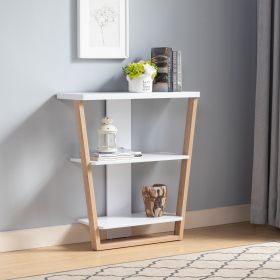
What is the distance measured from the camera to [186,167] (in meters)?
3.95

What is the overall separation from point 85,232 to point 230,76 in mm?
1323

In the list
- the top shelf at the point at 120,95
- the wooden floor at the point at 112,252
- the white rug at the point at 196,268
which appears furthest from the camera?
the top shelf at the point at 120,95

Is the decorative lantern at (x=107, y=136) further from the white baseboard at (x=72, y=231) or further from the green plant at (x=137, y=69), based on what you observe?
the white baseboard at (x=72, y=231)

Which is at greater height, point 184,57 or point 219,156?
point 184,57

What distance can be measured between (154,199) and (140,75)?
0.68m

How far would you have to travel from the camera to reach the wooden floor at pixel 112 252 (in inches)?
133

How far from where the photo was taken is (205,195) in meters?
4.33

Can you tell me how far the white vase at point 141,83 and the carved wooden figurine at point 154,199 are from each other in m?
0.54

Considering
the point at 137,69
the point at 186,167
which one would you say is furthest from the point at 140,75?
the point at 186,167

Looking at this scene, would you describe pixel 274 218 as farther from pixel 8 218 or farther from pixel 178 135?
pixel 8 218

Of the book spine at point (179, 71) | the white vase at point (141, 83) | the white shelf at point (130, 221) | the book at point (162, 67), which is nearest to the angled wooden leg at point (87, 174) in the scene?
the white shelf at point (130, 221)

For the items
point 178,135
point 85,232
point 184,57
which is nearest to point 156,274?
point 85,232

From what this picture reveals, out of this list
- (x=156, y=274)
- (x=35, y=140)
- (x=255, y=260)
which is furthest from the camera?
(x=35, y=140)

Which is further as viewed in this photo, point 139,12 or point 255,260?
point 139,12
